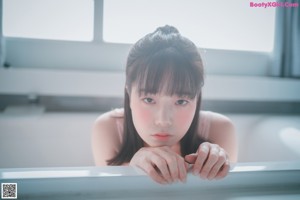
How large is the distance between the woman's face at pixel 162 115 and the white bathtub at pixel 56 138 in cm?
50

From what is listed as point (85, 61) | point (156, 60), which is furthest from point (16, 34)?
point (156, 60)

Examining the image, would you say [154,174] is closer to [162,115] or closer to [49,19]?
[162,115]

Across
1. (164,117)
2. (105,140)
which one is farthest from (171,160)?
(105,140)

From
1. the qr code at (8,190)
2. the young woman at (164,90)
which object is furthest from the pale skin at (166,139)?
the qr code at (8,190)

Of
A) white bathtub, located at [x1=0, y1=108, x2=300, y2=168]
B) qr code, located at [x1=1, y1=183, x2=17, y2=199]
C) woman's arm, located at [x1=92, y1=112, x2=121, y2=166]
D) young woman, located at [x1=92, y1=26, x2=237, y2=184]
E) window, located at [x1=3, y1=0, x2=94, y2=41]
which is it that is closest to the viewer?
qr code, located at [x1=1, y1=183, x2=17, y2=199]

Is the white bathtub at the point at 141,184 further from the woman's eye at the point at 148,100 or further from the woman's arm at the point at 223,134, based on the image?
the woman's arm at the point at 223,134

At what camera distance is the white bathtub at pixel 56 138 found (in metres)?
0.89

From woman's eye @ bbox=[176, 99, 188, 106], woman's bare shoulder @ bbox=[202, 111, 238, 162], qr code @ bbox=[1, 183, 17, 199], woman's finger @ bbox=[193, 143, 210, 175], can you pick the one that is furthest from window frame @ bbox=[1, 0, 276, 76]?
qr code @ bbox=[1, 183, 17, 199]

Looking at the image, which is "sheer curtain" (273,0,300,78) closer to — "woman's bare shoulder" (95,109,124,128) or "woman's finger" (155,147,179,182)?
"woman's bare shoulder" (95,109,124,128)

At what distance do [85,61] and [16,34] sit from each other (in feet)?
1.09

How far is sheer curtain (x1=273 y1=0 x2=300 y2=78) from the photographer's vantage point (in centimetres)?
110

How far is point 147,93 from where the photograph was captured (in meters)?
0.50

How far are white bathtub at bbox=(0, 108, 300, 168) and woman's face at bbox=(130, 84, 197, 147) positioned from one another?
50 cm

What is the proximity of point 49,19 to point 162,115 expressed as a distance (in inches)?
36.0
